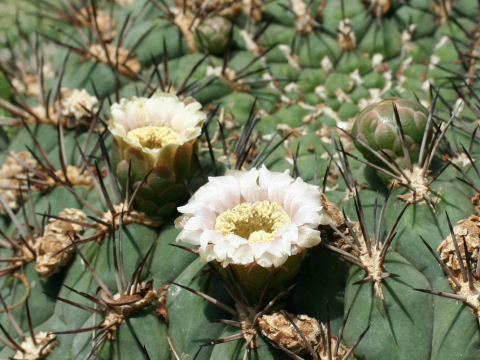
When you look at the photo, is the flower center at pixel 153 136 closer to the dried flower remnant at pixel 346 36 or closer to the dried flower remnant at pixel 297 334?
the dried flower remnant at pixel 297 334

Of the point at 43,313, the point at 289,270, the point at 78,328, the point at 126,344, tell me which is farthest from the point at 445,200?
the point at 43,313

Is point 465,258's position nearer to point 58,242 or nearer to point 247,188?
point 247,188

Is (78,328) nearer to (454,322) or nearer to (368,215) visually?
(368,215)

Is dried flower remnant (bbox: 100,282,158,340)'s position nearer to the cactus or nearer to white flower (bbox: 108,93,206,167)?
the cactus

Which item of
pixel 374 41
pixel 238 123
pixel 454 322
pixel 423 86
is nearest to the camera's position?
pixel 454 322

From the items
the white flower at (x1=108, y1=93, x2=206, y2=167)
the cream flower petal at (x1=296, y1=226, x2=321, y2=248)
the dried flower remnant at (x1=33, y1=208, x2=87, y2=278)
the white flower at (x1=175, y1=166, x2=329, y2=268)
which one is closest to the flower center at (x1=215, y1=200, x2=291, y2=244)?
the white flower at (x1=175, y1=166, x2=329, y2=268)
